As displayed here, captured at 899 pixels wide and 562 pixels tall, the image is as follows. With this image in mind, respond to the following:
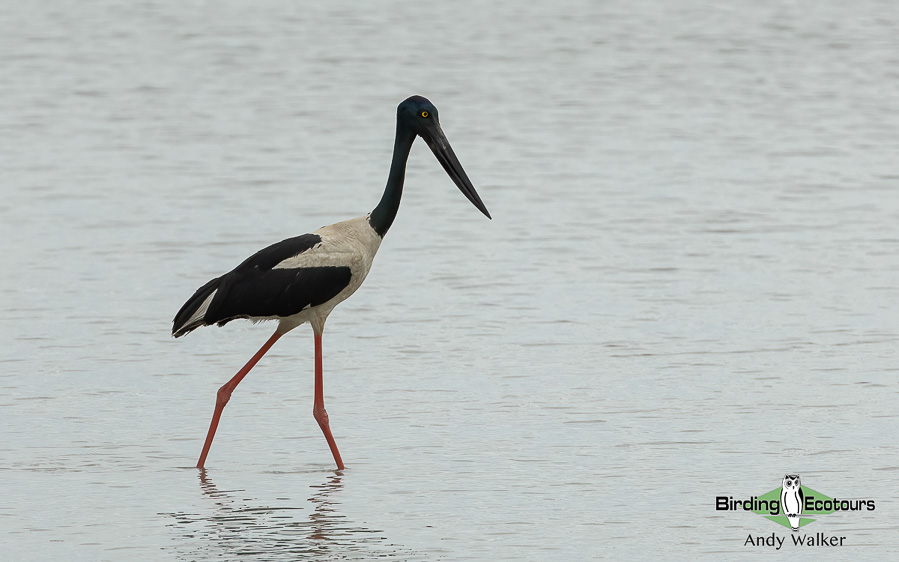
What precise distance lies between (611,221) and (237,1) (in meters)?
26.8

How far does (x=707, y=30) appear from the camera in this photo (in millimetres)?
34375

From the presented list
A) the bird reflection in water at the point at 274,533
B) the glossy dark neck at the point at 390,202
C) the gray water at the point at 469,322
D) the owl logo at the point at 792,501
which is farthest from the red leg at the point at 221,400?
the owl logo at the point at 792,501

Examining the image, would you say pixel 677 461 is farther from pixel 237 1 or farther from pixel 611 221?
pixel 237 1

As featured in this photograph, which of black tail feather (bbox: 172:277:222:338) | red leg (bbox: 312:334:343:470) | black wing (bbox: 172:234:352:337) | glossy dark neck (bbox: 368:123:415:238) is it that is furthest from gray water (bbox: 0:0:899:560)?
glossy dark neck (bbox: 368:123:415:238)

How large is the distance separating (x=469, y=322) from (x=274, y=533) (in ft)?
14.7

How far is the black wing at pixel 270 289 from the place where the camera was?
9117 mm

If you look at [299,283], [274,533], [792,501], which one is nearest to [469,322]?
[299,283]

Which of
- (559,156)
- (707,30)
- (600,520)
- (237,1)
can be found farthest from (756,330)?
(237,1)

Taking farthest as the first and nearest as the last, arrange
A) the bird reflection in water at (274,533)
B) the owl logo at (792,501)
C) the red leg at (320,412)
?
the red leg at (320,412) < the owl logo at (792,501) < the bird reflection in water at (274,533)

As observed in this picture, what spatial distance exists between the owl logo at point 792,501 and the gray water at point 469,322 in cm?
10

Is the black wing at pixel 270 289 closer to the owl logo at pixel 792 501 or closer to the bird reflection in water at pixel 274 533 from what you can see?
the bird reflection in water at pixel 274 533

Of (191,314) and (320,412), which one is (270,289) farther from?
(320,412)

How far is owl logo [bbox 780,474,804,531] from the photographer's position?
785 centimetres

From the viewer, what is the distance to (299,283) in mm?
9117
